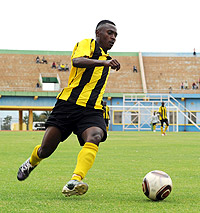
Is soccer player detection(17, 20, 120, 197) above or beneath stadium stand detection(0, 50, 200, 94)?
beneath

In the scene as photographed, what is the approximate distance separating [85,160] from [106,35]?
1.59 meters

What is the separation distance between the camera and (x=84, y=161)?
4977mm

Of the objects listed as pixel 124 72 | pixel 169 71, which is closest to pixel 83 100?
pixel 124 72

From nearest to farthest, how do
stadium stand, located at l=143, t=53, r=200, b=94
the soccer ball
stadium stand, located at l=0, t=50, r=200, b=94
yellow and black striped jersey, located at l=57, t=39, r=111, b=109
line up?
the soccer ball < yellow and black striped jersey, located at l=57, t=39, r=111, b=109 < stadium stand, located at l=0, t=50, r=200, b=94 < stadium stand, located at l=143, t=53, r=200, b=94

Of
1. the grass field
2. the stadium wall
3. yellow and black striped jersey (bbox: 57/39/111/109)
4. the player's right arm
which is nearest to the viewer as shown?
the grass field

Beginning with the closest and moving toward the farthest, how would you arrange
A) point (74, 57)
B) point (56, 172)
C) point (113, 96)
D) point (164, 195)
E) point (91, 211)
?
point (91, 211) < point (164, 195) < point (74, 57) < point (56, 172) < point (113, 96)

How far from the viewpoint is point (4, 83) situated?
5625 cm

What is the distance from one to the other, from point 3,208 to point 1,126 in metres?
51.1

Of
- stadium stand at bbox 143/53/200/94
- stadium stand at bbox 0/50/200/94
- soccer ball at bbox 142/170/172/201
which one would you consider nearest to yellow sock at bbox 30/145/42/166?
soccer ball at bbox 142/170/172/201

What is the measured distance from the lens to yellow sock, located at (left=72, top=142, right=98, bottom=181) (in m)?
4.88

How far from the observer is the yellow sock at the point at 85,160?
16.0ft

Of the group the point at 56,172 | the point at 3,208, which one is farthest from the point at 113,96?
the point at 3,208

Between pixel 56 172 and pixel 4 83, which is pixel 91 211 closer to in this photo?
pixel 56 172

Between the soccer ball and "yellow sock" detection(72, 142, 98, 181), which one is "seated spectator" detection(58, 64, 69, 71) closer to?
"yellow sock" detection(72, 142, 98, 181)
